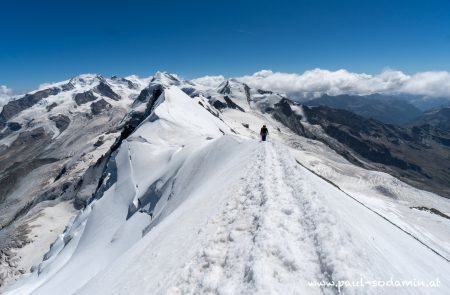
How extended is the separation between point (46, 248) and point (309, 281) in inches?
2733

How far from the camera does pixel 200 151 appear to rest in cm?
4388

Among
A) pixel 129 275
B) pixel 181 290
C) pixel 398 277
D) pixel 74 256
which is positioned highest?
pixel 398 277

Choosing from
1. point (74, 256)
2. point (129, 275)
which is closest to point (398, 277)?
point (129, 275)

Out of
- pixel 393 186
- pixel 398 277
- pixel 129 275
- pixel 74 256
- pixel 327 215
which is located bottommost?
pixel 393 186

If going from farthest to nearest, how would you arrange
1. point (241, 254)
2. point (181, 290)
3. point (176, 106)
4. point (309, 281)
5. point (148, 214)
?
1. point (176, 106)
2. point (148, 214)
3. point (241, 254)
4. point (181, 290)
5. point (309, 281)

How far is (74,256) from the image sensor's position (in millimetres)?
41344

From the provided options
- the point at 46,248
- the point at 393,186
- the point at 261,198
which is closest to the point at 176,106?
the point at 46,248

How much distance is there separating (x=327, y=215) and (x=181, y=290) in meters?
6.92

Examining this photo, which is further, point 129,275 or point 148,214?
point 148,214

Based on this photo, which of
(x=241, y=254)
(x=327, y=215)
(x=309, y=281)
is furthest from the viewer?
(x=327, y=215)

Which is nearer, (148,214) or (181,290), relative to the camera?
(181,290)

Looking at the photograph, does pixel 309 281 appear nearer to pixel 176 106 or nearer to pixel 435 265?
pixel 435 265

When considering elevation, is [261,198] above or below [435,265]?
above

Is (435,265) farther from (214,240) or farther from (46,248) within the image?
(46,248)
